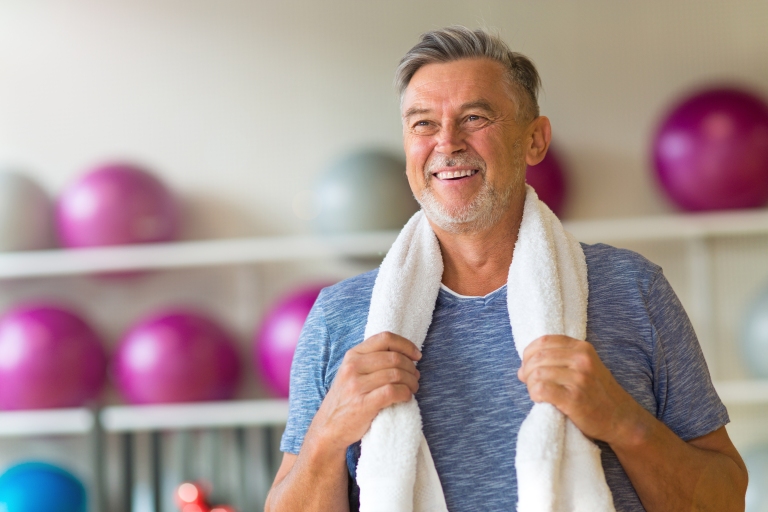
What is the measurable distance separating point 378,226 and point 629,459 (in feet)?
6.02

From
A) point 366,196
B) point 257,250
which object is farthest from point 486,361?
point 257,250

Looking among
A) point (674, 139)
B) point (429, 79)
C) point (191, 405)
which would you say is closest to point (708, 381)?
point (429, 79)

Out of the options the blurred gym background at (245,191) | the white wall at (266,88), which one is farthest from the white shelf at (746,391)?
the white wall at (266,88)

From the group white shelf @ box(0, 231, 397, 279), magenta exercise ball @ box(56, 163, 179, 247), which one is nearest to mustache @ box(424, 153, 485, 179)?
white shelf @ box(0, 231, 397, 279)

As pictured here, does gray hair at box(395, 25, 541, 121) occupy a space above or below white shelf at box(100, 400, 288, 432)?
above

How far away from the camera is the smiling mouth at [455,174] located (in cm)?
128

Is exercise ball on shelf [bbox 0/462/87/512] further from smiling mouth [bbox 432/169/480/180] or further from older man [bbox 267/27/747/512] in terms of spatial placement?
smiling mouth [bbox 432/169/480/180]

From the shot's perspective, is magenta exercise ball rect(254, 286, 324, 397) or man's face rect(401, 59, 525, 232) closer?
man's face rect(401, 59, 525, 232)

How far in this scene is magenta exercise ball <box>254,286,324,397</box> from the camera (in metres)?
2.87

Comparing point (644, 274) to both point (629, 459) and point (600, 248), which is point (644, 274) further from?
point (629, 459)

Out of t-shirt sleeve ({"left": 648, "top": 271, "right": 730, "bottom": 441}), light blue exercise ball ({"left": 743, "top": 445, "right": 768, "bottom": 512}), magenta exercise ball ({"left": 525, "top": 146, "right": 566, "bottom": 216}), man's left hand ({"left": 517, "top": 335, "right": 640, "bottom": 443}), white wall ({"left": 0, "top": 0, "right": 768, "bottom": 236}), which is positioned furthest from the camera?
white wall ({"left": 0, "top": 0, "right": 768, "bottom": 236})

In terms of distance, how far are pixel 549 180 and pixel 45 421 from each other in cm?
197

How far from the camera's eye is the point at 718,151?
2.74 meters

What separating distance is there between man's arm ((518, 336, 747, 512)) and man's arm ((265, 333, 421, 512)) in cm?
17
